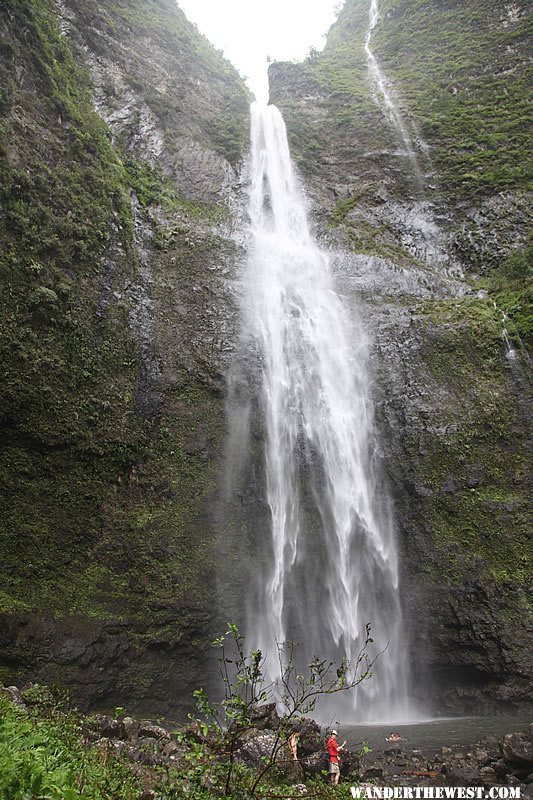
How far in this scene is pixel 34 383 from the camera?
27.4ft

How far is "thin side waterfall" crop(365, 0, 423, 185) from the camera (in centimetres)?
1666

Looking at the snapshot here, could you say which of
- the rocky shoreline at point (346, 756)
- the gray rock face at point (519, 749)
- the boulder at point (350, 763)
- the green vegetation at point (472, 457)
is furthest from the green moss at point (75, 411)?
the gray rock face at point (519, 749)

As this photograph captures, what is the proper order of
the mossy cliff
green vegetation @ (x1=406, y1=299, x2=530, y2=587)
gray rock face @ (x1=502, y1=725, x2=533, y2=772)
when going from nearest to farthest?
gray rock face @ (x1=502, y1=725, x2=533, y2=772)
the mossy cliff
green vegetation @ (x1=406, y1=299, x2=530, y2=587)

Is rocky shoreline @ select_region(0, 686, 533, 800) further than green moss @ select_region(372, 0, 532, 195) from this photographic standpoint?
No

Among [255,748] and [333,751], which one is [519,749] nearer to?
[333,751]

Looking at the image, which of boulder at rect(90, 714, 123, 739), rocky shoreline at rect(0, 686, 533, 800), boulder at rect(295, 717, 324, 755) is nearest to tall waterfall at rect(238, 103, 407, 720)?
rocky shoreline at rect(0, 686, 533, 800)

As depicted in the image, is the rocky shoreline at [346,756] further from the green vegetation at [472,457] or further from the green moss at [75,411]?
the green vegetation at [472,457]

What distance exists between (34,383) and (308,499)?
18.8 ft

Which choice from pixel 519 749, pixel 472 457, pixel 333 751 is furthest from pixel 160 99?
pixel 519 749

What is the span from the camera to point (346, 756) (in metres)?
5.57

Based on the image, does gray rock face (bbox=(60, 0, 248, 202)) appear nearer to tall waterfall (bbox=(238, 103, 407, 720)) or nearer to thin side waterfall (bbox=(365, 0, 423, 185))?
tall waterfall (bbox=(238, 103, 407, 720))

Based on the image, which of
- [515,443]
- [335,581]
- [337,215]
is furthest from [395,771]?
[337,215]

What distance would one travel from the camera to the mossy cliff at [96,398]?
7.74 m

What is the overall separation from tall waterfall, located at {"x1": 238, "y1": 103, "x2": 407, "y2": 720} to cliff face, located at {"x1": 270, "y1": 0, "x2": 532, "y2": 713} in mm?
467
